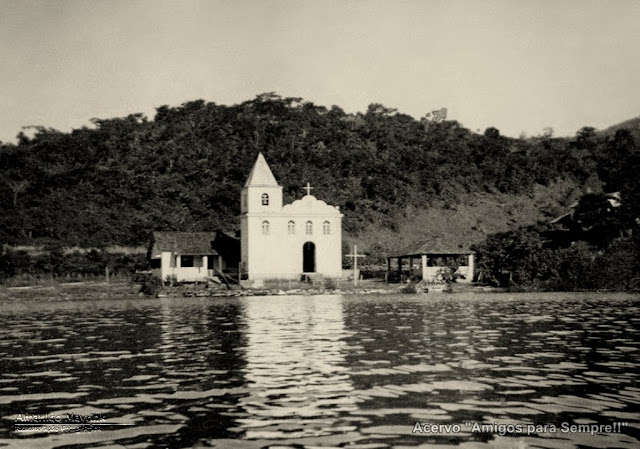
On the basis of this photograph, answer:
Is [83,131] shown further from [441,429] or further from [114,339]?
[441,429]

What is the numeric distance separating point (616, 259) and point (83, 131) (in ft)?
211

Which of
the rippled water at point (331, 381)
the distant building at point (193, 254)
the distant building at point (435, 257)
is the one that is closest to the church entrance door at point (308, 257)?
the distant building at point (193, 254)

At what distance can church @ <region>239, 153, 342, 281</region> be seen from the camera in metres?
58.6

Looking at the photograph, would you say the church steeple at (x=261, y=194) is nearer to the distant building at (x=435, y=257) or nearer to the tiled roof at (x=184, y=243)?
the tiled roof at (x=184, y=243)

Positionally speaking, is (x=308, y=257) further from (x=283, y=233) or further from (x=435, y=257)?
(x=435, y=257)

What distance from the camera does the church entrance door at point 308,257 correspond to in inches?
2465

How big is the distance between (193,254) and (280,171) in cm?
2626

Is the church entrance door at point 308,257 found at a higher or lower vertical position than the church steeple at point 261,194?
lower

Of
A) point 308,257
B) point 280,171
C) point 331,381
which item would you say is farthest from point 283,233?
point 331,381

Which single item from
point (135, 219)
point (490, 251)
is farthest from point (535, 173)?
point (135, 219)

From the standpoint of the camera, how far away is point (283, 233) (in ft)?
194

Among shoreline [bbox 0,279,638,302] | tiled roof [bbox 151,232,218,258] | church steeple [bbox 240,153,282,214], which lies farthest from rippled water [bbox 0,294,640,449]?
church steeple [bbox 240,153,282,214]

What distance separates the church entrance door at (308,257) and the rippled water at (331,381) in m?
33.7

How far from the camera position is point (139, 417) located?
35.9 ft
